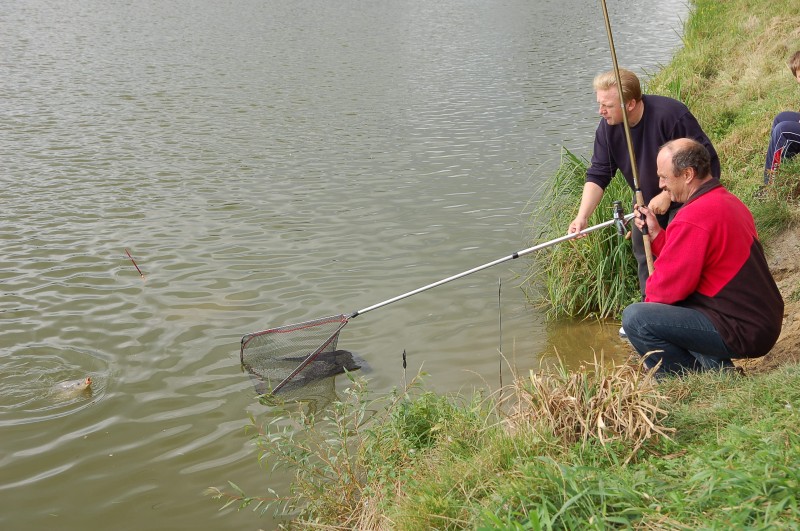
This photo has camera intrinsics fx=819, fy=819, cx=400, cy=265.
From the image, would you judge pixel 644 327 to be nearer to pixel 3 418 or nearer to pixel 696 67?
pixel 3 418

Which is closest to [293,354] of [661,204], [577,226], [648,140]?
[577,226]

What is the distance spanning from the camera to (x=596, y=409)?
11.1ft

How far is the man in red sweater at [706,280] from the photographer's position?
13.2 feet

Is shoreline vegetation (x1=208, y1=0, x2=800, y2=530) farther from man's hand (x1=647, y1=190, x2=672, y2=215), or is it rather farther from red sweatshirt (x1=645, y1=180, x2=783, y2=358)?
man's hand (x1=647, y1=190, x2=672, y2=215)

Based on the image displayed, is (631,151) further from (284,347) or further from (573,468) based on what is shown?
(284,347)

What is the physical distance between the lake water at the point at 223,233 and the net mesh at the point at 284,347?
163 mm

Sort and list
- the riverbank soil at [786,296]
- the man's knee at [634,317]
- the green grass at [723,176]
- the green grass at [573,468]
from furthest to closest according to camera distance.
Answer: the green grass at [723,176] → the riverbank soil at [786,296] → the man's knee at [634,317] → the green grass at [573,468]

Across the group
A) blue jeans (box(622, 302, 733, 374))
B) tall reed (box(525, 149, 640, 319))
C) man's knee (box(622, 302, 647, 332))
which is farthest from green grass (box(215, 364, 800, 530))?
tall reed (box(525, 149, 640, 319))

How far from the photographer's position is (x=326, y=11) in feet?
80.6

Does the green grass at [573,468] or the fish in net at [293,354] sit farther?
the fish in net at [293,354]

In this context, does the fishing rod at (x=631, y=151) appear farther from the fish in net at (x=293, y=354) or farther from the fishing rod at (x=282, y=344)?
the fish in net at (x=293, y=354)

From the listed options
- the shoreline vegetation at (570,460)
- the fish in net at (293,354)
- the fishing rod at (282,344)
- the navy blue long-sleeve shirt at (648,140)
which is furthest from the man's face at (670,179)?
the fish in net at (293,354)

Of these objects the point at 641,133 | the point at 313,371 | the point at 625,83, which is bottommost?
the point at 313,371

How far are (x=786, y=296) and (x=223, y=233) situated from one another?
5.41 meters
